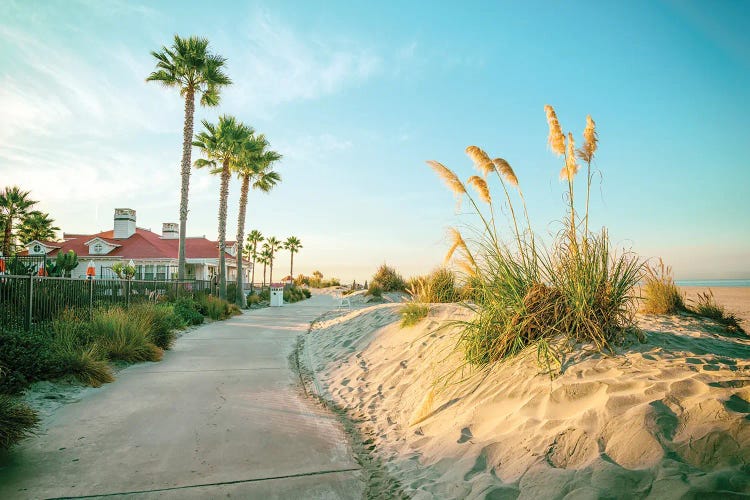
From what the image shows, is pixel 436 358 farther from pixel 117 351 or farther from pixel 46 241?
pixel 46 241

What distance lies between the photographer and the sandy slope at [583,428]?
8.91 feet

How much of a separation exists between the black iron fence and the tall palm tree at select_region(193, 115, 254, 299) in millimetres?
12904

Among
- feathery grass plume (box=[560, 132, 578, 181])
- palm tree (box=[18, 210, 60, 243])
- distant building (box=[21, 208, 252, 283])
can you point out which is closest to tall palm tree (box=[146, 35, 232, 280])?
distant building (box=[21, 208, 252, 283])

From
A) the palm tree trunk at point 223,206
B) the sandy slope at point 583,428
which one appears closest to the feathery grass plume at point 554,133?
the sandy slope at point 583,428

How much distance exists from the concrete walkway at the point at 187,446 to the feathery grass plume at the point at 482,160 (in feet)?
11.8

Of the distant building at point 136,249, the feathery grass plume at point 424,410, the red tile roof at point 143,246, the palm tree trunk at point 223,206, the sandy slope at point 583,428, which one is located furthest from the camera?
the red tile roof at point 143,246

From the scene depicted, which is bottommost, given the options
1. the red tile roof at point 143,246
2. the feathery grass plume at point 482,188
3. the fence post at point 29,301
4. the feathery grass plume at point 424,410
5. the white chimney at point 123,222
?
the feathery grass plume at point 424,410

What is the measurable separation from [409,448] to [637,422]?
77.7 inches

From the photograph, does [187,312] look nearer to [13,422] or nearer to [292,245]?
[13,422]

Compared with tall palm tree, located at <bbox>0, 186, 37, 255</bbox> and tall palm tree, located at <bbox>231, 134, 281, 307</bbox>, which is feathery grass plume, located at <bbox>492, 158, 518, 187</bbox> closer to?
tall palm tree, located at <bbox>231, 134, 281, 307</bbox>

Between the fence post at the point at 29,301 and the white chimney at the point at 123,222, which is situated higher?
the white chimney at the point at 123,222

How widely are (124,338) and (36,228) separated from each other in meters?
43.5

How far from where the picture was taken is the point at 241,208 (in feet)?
95.0

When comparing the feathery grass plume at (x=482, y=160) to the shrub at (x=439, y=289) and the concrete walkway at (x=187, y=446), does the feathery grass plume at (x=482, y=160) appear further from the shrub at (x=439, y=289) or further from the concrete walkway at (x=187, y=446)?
the shrub at (x=439, y=289)
